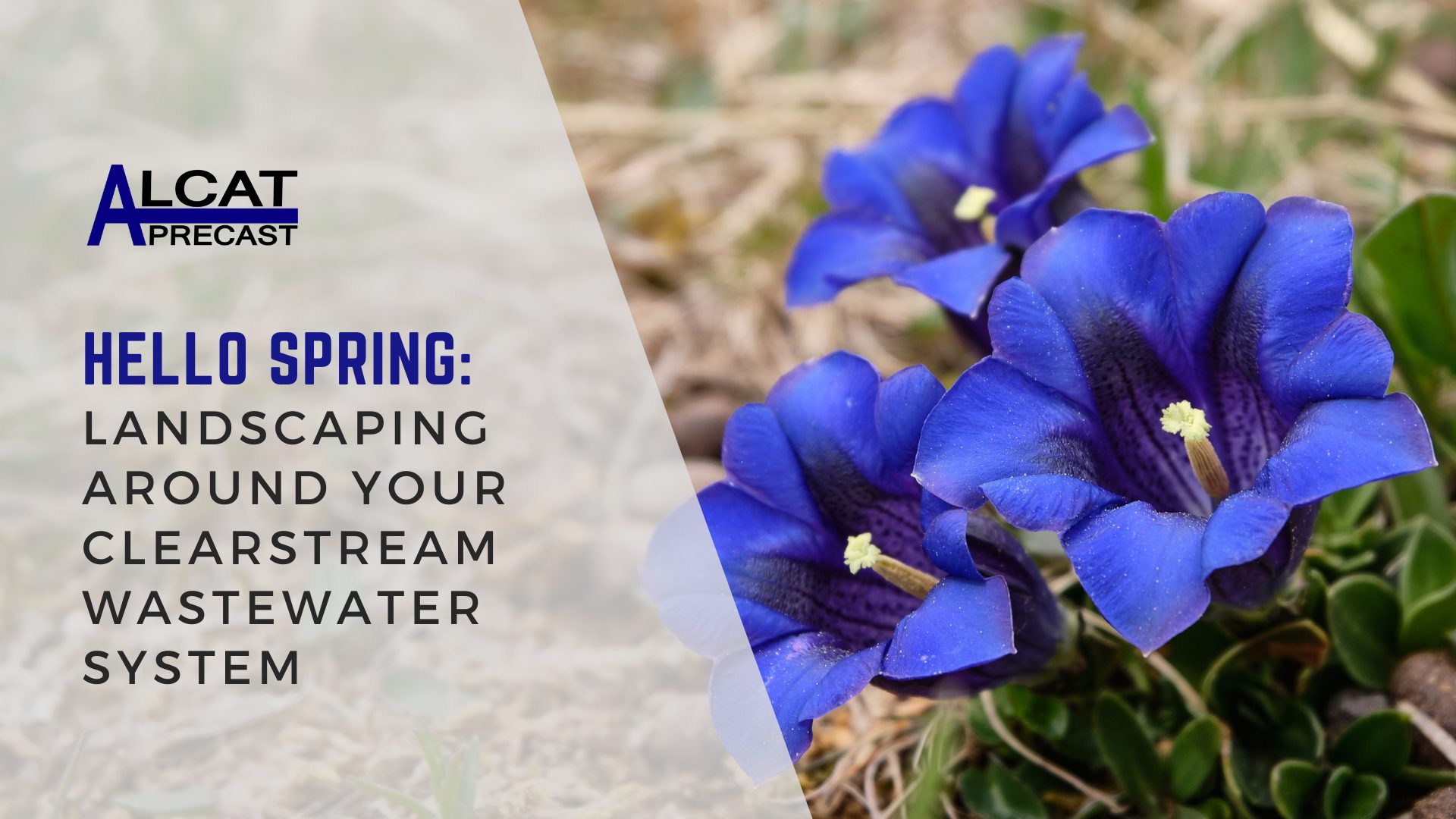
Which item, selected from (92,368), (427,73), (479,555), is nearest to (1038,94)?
(479,555)

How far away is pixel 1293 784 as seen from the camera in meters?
1.41

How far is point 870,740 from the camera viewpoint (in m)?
1.70

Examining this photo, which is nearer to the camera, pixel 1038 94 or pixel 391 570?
pixel 1038 94

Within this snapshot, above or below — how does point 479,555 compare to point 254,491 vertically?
below

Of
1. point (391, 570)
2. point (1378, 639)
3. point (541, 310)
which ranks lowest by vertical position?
point (1378, 639)

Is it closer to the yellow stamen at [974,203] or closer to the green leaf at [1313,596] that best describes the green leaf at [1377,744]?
the green leaf at [1313,596]

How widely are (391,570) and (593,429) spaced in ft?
1.59

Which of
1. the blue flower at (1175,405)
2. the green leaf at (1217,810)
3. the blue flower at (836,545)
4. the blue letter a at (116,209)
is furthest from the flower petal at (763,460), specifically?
the blue letter a at (116,209)

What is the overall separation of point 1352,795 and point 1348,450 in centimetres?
48

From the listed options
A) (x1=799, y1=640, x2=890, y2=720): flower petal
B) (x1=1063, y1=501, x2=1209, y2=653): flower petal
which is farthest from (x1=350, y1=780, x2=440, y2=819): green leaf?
(x1=1063, y1=501, x2=1209, y2=653): flower petal

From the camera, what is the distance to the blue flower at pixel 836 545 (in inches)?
52.2

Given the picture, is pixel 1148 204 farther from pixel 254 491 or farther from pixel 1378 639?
pixel 254 491

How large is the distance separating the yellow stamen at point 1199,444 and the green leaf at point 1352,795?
0.33 m

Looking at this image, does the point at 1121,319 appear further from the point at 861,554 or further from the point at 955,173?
the point at 955,173
